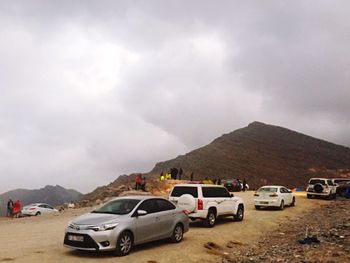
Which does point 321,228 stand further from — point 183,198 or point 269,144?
point 269,144

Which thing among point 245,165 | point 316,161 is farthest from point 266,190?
point 316,161

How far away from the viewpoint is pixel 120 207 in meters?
Answer: 13.6

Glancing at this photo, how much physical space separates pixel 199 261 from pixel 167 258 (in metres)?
0.97

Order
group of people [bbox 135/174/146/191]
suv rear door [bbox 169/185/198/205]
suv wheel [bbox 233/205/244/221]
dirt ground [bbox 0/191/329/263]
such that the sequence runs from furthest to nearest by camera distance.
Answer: group of people [bbox 135/174/146/191] → suv wheel [bbox 233/205/244/221] → suv rear door [bbox 169/185/198/205] → dirt ground [bbox 0/191/329/263]

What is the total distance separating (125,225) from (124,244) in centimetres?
54

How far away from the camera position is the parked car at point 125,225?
12.1 meters

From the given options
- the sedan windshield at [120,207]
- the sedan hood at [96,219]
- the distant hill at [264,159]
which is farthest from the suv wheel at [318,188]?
the sedan hood at [96,219]

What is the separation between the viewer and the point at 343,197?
1709 inches

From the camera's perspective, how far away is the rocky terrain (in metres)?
13.5

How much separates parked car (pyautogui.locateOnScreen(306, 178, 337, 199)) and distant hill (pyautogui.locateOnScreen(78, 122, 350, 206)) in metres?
29.2

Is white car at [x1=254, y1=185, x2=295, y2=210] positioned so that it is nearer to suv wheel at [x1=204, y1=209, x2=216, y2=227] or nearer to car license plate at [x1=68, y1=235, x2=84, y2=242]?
suv wheel at [x1=204, y1=209, x2=216, y2=227]

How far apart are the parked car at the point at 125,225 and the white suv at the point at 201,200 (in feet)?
10.3

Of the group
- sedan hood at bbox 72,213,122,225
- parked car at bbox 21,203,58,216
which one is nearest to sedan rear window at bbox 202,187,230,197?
sedan hood at bbox 72,213,122,225

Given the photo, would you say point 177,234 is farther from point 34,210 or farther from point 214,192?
point 34,210
